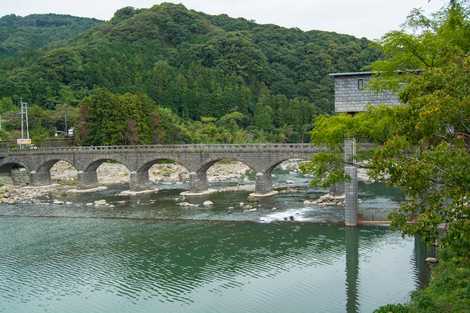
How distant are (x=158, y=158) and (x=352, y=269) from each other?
34.4 m

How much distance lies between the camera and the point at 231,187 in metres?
59.5

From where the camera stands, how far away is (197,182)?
183 ft

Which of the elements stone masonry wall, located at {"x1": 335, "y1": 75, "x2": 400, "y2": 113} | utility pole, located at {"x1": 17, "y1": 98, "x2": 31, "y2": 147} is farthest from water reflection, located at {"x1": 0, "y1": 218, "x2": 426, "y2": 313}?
utility pole, located at {"x1": 17, "y1": 98, "x2": 31, "y2": 147}

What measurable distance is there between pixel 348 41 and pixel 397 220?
13798 centimetres

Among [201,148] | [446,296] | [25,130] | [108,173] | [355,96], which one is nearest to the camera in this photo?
[446,296]

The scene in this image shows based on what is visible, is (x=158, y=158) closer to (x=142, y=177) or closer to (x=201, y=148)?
(x=142, y=177)

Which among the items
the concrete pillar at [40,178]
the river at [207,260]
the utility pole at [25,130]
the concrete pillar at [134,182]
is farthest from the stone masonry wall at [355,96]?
the utility pole at [25,130]

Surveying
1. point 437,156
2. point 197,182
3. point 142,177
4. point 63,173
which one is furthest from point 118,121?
point 437,156

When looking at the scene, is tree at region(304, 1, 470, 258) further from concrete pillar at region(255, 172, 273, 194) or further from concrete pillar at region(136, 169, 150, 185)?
concrete pillar at region(136, 169, 150, 185)

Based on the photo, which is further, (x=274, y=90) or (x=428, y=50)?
(x=274, y=90)

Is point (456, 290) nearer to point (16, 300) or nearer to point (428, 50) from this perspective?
point (428, 50)

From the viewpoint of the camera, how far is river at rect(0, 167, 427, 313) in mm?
24125

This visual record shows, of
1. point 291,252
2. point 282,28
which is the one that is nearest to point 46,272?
point 291,252

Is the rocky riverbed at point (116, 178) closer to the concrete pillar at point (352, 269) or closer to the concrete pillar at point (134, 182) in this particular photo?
the concrete pillar at point (134, 182)
